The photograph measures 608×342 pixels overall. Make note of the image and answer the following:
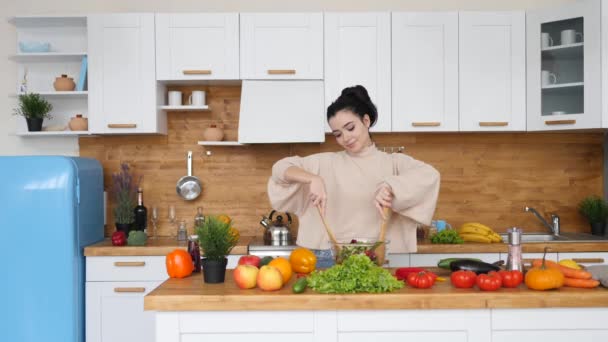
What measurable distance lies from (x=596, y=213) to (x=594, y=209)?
0.10ft

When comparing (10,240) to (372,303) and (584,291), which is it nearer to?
(372,303)

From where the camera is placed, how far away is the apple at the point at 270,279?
1971mm

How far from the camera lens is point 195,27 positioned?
3938mm

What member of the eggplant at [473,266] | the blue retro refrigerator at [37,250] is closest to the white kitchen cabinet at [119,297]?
the blue retro refrigerator at [37,250]

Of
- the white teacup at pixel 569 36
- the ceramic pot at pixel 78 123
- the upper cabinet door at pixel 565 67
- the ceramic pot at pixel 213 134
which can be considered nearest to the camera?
the upper cabinet door at pixel 565 67

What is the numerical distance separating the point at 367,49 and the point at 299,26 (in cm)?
46

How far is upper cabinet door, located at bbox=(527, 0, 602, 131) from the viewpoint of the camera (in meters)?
3.79

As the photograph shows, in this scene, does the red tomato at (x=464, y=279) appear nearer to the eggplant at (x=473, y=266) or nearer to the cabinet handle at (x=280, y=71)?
the eggplant at (x=473, y=266)

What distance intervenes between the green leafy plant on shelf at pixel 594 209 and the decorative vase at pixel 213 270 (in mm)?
2959

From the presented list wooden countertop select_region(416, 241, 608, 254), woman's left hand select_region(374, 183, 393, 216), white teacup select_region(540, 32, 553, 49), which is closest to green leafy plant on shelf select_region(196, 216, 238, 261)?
woman's left hand select_region(374, 183, 393, 216)

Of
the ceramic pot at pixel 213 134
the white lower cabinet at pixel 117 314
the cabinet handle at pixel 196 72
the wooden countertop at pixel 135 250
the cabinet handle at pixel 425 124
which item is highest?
the cabinet handle at pixel 196 72

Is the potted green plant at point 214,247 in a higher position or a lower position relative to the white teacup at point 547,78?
lower

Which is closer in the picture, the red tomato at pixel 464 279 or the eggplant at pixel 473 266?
the red tomato at pixel 464 279

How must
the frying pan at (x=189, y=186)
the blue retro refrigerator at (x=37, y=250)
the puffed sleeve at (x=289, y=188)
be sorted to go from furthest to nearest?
the frying pan at (x=189, y=186)
the blue retro refrigerator at (x=37, y=250)
the puffed sleeve at (x=289, y=188)
